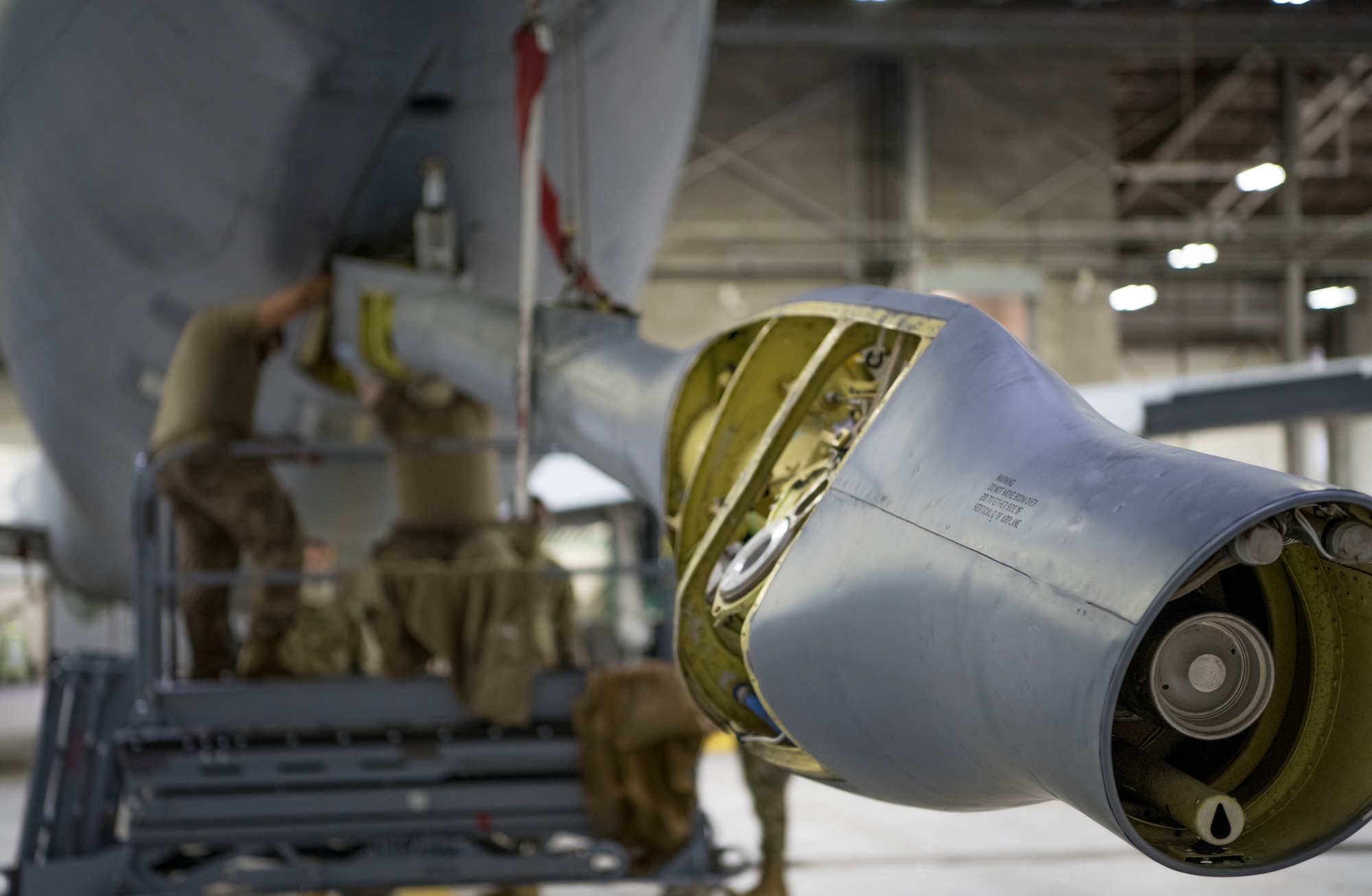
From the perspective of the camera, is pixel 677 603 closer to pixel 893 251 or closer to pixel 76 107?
pixel 76 107

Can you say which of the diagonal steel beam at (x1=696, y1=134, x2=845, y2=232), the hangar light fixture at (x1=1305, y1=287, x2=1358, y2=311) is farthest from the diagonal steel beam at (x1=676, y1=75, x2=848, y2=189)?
the hangar light fixture at (x1=1305, y1=287, x2=1358, y2=311)

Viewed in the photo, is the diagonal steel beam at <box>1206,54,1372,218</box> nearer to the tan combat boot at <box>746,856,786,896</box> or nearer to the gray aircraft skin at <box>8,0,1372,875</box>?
the tan combat boot at <box>746,856,786,896</box>

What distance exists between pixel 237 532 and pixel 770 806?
99.9 inches

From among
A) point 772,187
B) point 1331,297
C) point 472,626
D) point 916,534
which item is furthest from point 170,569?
point 1331,297

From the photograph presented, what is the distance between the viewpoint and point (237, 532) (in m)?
4.96

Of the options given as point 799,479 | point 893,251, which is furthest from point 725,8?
point 799,479

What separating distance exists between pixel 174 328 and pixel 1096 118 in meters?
17.7

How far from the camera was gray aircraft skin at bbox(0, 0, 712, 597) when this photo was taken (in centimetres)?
399

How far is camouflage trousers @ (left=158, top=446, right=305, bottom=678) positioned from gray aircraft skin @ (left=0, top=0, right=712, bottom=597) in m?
0.52

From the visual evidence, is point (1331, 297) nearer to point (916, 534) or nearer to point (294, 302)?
point (294, 302)

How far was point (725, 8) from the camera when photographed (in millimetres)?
17891

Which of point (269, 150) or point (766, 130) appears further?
point (766, 130)

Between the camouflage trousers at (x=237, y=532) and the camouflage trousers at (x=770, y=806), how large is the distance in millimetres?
2073

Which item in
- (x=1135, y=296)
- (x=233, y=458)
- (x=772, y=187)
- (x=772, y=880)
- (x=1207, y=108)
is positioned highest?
(x=1207, y=108)
